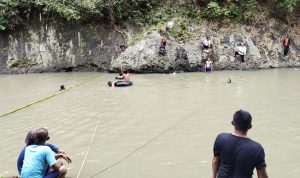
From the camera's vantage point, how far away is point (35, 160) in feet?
17.9

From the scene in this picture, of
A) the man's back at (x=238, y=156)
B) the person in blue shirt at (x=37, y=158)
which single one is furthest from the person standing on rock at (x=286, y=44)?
the man's back at (x=238, y=156)

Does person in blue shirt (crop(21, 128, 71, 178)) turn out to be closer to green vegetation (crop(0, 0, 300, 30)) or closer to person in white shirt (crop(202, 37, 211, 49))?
person in white shirt (crop(202, 37, 211, 49))

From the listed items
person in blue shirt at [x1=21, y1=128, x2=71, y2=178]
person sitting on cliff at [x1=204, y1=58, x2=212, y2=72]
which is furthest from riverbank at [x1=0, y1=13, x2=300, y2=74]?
person in blue shirt at [x1=21, y1=128, x2=71, y2=178]

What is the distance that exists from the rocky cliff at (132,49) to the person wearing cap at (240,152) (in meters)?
16.5

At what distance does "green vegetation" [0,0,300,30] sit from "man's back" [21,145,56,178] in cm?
1745

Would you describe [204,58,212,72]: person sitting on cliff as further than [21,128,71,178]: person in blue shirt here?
Yes

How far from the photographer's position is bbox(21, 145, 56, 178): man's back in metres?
5.43

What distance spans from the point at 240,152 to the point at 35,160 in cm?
292

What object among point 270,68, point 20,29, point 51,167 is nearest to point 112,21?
point 20,29

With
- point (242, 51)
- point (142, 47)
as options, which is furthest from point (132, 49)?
point (242, 51)

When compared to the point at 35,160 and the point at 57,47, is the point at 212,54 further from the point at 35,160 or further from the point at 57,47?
the point at 35,160

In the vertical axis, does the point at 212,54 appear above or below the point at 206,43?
below

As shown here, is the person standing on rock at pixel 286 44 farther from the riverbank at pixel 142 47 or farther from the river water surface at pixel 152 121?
the river water surface at pixel 152 121

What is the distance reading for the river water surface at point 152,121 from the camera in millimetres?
7363
